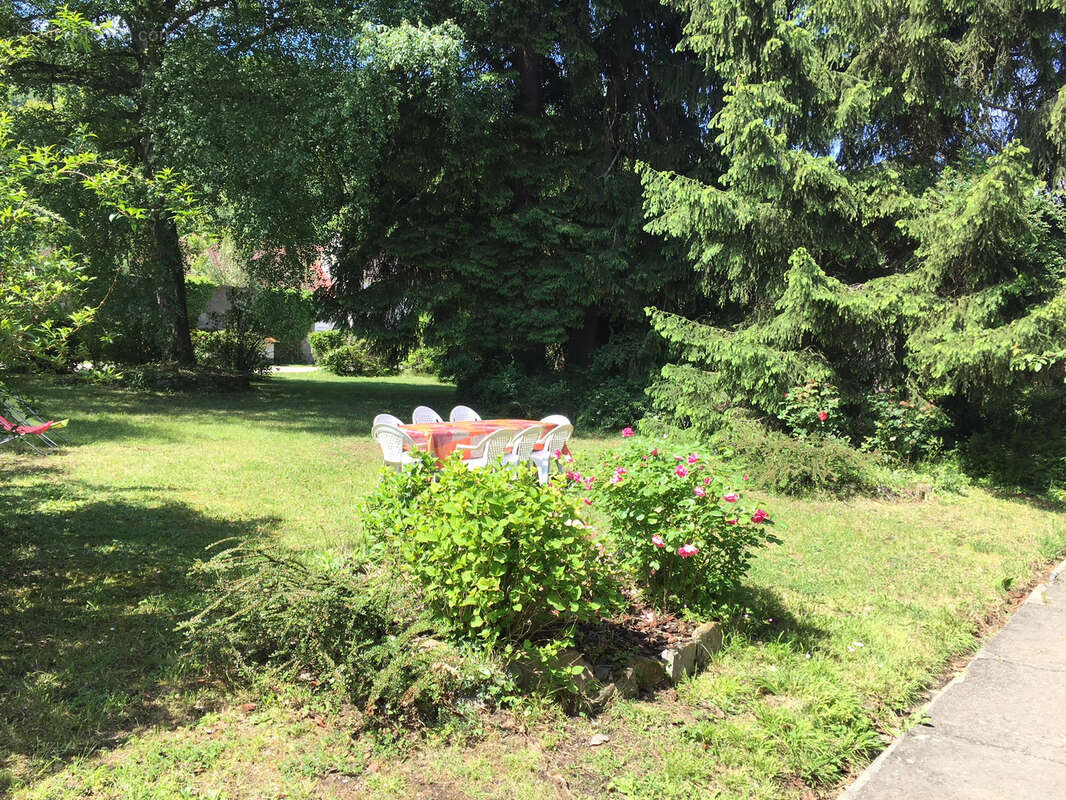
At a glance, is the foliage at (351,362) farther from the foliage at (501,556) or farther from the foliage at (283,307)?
the foliage at (501,556)

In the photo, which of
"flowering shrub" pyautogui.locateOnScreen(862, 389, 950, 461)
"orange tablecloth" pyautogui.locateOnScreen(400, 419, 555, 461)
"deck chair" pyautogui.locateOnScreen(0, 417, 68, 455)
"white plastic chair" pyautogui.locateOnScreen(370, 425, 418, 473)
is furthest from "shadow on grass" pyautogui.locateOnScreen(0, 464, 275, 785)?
"flowering shrub" pyautogui.locateOnScreen(862, 389, 950, 461)

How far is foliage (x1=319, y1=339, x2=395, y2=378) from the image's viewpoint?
86.1 feet

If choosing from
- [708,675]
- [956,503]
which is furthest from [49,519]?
[956,503]

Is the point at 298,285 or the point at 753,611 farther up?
the point at 298,285

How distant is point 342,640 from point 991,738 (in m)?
3.01

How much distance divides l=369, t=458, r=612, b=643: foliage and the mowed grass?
47 cm

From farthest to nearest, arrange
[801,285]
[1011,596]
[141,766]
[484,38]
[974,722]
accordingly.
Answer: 1. [484,38]
2. [801,285]
3. [1011,596]
4. [974,722]
5. [141,766]

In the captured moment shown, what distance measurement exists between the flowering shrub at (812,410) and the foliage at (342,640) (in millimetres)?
7196

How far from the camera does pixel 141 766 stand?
8.61 ft

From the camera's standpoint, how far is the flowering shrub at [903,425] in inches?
368

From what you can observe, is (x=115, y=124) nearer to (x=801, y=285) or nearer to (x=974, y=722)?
(x=801, y=285)

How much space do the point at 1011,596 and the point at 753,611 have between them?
2464 millimetres

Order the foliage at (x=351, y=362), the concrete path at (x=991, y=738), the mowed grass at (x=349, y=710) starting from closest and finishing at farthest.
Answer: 1. the mowed grass at (x=349, y=710)
2. the concrete path at (x=991, y=738)
3. the foliage at (x=351, y=362)

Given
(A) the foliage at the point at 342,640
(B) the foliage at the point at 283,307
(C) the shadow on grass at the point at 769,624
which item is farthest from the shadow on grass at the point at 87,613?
(B) the foliage at the point at 283,307
